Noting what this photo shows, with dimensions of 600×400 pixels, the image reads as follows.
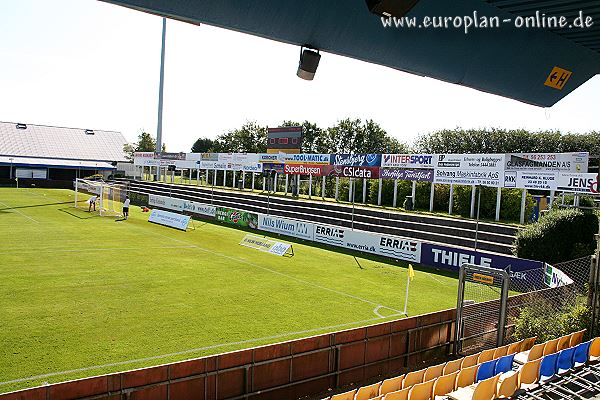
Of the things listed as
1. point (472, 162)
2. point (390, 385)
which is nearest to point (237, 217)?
point (472, 162)

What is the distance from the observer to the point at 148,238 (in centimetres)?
2927

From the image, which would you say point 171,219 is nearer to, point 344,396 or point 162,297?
point 162,297

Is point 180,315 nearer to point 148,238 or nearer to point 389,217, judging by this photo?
point 148,238

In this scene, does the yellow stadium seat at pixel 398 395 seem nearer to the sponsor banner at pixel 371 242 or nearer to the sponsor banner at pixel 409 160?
the sponsor banner at pixel 371 242

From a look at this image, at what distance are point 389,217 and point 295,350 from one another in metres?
23.7

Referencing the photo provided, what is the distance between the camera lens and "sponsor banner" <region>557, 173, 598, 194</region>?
2219cm

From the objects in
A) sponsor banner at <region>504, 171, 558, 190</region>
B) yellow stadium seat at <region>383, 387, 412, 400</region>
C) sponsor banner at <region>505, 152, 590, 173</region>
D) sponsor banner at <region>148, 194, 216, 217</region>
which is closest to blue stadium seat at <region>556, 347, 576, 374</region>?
yellow stadium seat at <region>383, 387, 412, 400</region>

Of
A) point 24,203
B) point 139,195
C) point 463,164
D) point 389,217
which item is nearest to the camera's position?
point 463,164

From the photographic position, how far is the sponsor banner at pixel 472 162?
26.5 m

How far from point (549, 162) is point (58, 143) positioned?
7163 cm

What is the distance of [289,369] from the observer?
32.1ft

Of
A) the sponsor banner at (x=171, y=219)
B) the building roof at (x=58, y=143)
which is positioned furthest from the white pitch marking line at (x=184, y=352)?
the building roof at (x=58, y=143)

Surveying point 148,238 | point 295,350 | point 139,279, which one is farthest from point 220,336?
point 148,238

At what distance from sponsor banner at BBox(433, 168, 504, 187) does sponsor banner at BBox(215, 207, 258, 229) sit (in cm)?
1321
